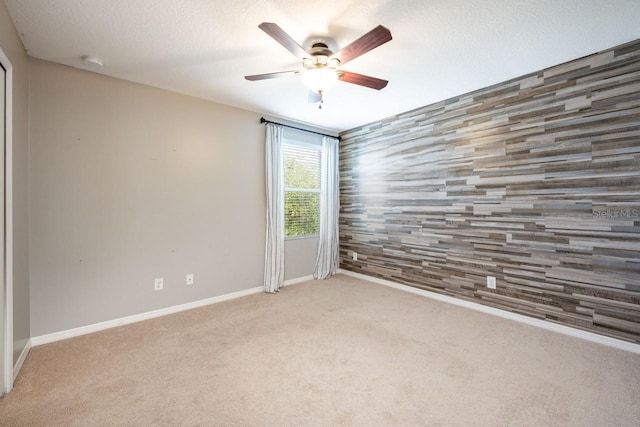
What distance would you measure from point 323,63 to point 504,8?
49.7 inches

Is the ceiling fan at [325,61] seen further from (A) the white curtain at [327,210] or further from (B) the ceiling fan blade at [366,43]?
(A) the white curtain at [327,210]

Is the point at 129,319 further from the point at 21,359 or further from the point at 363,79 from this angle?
the point at 363,79

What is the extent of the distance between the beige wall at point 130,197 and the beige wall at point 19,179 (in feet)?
0.44

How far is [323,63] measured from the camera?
85.5 inches

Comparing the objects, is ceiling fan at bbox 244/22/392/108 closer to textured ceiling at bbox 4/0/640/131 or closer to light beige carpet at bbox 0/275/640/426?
textured ceiling at bbox 4/0/640/131

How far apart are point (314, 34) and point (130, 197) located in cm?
237

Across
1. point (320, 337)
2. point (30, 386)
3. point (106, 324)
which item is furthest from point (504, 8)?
point (106, 324)

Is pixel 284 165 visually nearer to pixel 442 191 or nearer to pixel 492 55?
pixel 442 191

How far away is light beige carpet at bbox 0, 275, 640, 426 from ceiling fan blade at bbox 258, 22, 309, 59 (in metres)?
2.23

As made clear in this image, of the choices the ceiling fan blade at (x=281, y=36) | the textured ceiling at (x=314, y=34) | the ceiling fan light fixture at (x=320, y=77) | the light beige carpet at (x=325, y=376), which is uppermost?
the textured ceiling at (x=314, y=34)

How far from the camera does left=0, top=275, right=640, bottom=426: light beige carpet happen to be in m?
1.59

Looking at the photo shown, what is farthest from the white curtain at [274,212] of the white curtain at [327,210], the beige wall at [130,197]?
the white curtain at [327,210]

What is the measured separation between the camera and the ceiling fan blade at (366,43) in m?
1.65

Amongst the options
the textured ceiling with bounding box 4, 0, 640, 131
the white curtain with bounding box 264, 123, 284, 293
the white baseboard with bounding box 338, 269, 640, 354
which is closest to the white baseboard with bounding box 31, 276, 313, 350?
the white curtain with bounding box 264, 123, 284, 293
